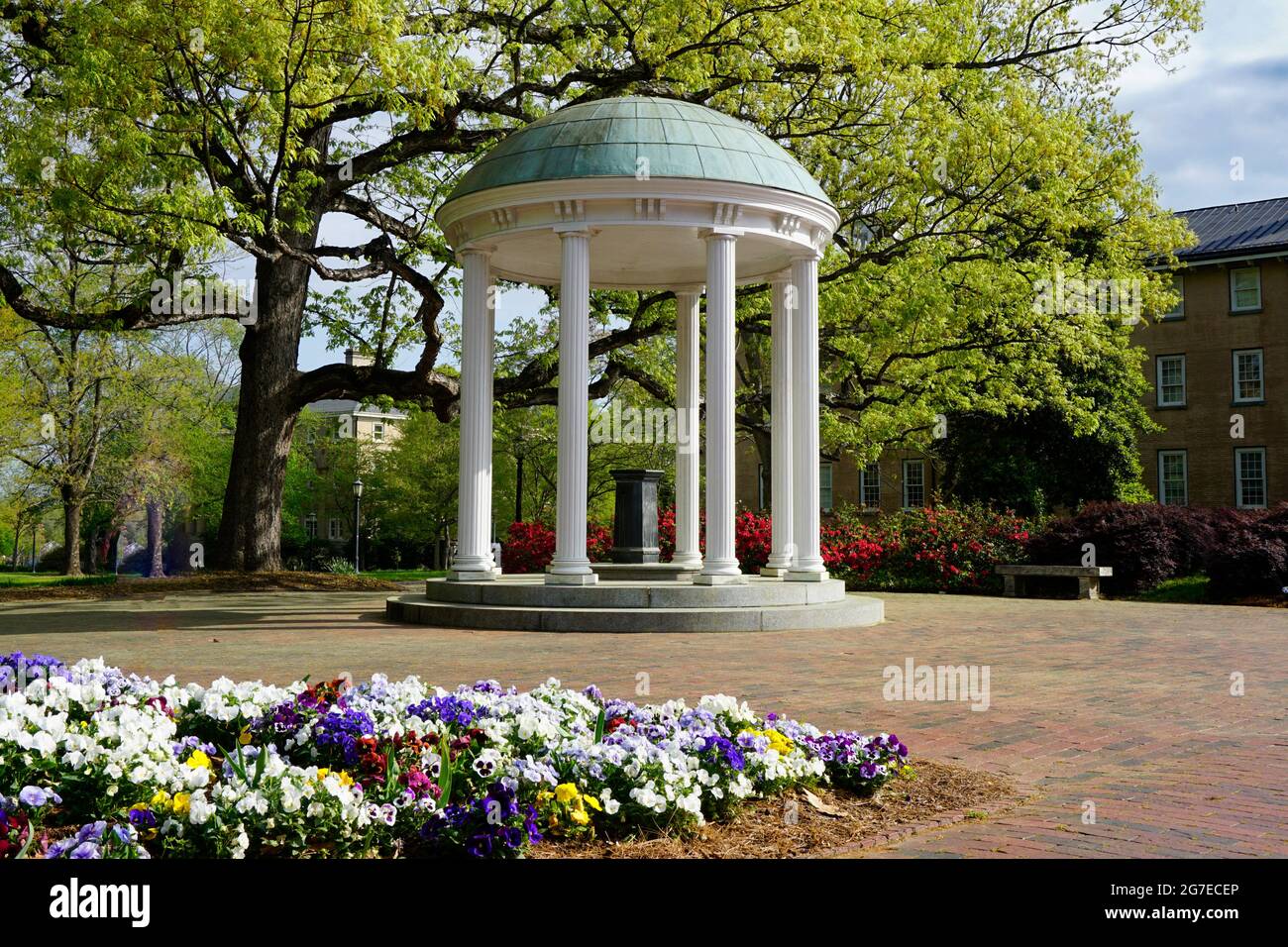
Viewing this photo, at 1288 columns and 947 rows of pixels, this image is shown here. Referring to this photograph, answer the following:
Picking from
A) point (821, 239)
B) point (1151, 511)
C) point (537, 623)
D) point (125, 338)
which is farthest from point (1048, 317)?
point (125, 338)

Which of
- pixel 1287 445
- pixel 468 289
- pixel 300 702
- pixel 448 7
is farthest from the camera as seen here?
pixel 1287 445

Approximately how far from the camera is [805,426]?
18.8 meters

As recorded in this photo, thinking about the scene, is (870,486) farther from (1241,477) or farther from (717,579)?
(717,579)

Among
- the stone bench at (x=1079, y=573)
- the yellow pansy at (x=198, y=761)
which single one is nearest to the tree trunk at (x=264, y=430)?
the stone bench at (x=1079, y=573)

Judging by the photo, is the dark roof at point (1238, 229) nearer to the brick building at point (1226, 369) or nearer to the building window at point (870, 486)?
the brick building at point (1226, 369)

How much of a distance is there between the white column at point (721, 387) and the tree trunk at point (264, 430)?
1185cm

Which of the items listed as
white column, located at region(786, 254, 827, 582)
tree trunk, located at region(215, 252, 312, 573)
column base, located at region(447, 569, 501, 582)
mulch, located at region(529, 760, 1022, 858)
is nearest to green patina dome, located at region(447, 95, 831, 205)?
white column, located at region(786, 254, 827, 582)

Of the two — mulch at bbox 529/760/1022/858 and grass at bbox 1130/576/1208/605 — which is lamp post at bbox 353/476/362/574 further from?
mulch at bbox 529/760/1022/858

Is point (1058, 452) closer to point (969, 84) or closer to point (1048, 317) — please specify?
point (1048, 317)

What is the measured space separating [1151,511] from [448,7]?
60.4ft

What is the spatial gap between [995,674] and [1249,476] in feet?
141

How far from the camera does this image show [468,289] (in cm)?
1867

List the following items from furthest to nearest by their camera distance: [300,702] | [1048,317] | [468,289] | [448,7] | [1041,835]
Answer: [1048,317] < [448,7] < [468,289] < [300,702] < [1041,835]

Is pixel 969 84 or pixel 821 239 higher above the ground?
pixel 969 84
